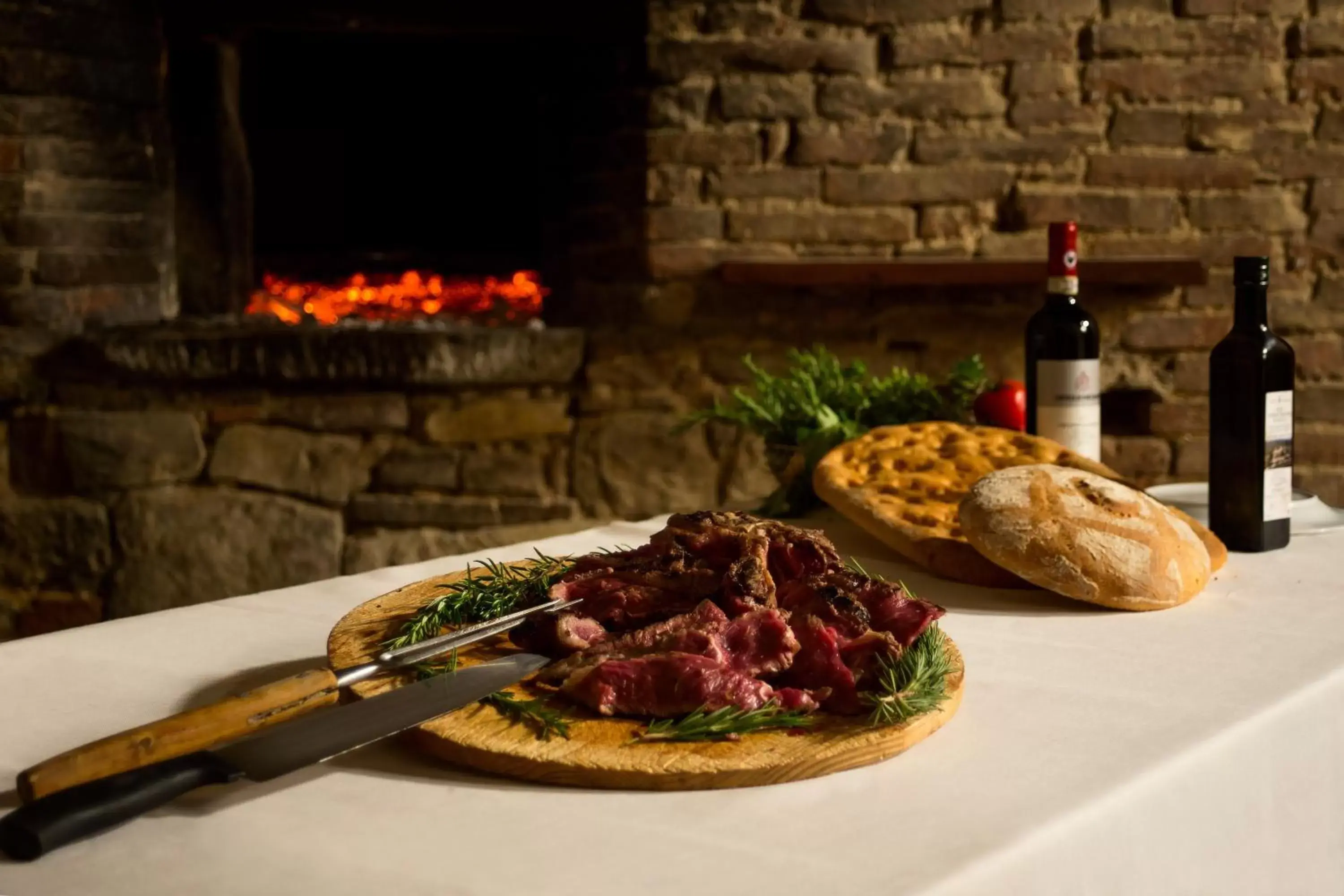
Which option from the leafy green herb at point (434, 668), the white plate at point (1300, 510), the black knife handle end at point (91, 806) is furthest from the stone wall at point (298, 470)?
the black knife handle end at point (91, 806)

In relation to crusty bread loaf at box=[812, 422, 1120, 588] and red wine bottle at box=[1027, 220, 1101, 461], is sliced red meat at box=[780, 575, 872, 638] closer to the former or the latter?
crusty bread loaf at box=[812, 422, 1120, 588]

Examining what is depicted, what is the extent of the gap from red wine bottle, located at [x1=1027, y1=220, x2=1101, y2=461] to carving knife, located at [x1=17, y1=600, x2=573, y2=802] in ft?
3.43

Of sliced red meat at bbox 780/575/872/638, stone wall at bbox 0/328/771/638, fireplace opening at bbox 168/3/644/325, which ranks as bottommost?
stone wall at bbox 0/328/771/638

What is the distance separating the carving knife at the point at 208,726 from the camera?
811mm

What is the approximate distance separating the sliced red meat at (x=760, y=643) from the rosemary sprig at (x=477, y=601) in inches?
8.6

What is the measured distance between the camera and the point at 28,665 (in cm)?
119

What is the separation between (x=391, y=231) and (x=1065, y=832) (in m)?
3.16

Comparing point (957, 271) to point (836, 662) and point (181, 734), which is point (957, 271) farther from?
point (181, 734)

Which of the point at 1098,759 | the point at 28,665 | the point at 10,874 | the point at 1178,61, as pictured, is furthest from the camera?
the point at 1178,61

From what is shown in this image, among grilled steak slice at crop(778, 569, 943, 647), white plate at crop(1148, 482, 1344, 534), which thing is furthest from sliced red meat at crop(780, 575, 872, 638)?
white plate at crop(1148, 482, 1344, 534)

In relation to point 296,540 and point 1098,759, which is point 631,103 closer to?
point 296,540

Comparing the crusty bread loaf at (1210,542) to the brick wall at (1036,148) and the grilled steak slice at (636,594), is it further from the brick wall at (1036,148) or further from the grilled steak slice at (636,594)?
the brick wall at (1036,148)

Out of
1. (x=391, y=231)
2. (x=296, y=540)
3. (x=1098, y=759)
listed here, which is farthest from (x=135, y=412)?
(x=1098, y=759)

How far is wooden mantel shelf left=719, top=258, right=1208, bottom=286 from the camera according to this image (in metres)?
3.09
